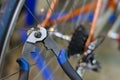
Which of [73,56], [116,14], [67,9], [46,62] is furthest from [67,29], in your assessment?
[116,14]

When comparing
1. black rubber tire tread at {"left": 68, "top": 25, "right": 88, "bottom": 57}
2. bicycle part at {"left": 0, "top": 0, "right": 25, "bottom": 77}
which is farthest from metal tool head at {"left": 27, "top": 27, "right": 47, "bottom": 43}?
black rubber tire tread at {"left": 68, "top": 25, "right": 88, "bottom": 57}

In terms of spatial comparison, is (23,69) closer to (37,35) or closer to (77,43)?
(37,35)

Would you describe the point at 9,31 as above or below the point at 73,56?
above

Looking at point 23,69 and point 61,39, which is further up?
point 23,69

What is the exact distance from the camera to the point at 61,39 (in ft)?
4.16

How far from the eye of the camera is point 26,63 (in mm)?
823

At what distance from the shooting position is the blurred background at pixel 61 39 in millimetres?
1037

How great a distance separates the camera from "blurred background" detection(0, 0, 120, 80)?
1.04m

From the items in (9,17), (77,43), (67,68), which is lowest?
(77,43)

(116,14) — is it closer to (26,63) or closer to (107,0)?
(107,0)

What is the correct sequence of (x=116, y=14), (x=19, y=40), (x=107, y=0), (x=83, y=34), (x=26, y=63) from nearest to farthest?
(x=26, y=63), (x=19, y=40), (x=83, y=34), (x=107, y=0), (x=116, y=14)

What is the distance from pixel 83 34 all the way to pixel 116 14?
702 millimetres

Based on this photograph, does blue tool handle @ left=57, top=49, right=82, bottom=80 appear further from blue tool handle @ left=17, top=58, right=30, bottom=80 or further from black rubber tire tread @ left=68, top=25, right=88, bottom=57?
black rubber tire tread @ left=68, top=25, right=88, bottom=57

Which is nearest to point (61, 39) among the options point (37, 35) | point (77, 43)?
point (77, 43)
